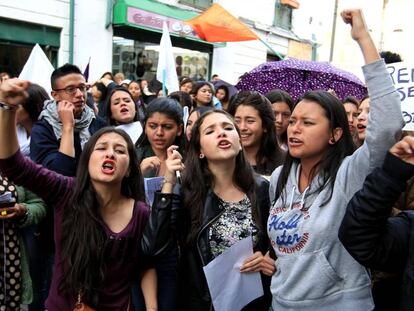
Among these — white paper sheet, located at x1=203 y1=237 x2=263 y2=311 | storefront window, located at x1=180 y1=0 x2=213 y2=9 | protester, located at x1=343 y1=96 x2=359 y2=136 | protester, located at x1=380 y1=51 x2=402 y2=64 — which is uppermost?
storefront window, located at x1=180 y1=0 x2=213 y2=9

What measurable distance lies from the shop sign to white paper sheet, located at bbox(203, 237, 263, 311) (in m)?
9.21

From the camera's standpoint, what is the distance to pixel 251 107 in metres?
3.21

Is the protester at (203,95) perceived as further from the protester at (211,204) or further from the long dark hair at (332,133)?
the long dark hair at (332,133)

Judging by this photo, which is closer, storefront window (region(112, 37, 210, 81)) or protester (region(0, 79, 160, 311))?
protester (region(0, 79, 160, 311))

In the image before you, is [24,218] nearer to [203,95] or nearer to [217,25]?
[203,95]

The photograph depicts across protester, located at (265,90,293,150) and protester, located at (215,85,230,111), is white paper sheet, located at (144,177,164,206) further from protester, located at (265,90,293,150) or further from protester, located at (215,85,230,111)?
protester, located at (215,85,230,111)

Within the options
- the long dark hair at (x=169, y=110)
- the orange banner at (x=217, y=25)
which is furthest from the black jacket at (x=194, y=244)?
the orange banner at (x=217, y=25)

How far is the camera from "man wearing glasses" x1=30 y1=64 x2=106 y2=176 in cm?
277

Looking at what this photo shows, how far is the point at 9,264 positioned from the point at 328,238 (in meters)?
1.99

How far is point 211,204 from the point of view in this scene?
2.29 meters

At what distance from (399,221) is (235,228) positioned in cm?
79

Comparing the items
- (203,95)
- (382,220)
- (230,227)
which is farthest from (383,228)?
(203,95)

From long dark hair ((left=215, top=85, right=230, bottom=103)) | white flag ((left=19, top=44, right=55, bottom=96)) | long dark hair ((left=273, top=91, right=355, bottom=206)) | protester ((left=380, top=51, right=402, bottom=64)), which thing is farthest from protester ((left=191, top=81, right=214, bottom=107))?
long dark hair ((left=273, top=91, right=355, bottom=206))

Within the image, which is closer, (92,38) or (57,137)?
(57,137)
